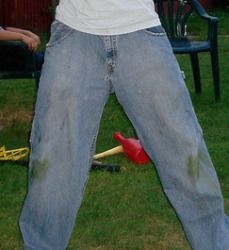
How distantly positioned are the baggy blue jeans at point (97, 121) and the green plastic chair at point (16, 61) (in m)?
2.94

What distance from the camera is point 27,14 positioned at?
14320 millimetres

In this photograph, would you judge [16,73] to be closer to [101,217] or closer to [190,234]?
[101,217]

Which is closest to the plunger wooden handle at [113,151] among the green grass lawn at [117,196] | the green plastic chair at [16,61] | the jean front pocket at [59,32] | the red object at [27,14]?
the green grass lawn at [117,196]

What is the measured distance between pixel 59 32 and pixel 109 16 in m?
0.23

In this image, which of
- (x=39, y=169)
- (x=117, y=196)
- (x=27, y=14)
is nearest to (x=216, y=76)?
(x=117, y=196)

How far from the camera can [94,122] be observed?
3529 mm

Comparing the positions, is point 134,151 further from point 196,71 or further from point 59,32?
point 196,71

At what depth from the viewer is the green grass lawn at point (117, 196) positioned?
14.9 feet

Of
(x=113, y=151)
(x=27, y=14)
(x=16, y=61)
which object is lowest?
(x=27, y=14)

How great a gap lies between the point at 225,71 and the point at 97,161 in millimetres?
4211

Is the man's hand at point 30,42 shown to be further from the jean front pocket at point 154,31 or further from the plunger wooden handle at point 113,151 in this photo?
the jean front pocket at point 154,31

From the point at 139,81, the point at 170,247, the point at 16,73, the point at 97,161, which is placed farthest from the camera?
the point at 16,73

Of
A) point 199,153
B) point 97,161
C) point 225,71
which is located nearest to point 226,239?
point 199,153

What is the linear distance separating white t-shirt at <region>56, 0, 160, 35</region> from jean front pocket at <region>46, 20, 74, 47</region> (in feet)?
0.08
